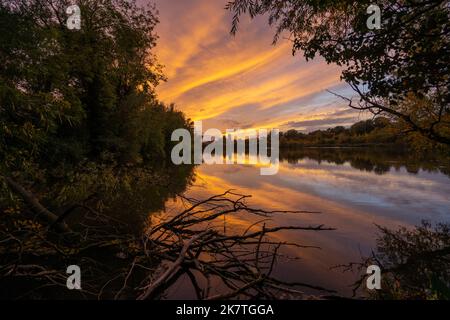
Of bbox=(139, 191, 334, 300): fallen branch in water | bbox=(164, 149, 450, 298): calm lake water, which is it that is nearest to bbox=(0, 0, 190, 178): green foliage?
bbox=(164, 149, 450, 298): calm lake water

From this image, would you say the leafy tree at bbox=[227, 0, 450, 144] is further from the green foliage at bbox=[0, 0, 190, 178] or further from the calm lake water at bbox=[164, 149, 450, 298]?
the green foliage at bbox=[0, 0, 190, 178]

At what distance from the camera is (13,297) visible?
430cm

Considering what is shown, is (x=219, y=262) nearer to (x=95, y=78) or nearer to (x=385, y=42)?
(x=385, y=42)

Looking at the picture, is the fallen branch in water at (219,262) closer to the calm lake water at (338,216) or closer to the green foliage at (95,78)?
the calm lake water at (338,216)

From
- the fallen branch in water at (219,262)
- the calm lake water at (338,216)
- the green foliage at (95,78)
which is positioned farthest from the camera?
the green foliage at (95,78)

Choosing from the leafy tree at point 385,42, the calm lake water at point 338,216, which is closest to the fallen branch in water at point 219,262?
the calm lake water at point 338,216

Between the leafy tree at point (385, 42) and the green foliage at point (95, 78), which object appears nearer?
the leafy tree at point (385, 42)

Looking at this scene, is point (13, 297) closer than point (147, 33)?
Yes

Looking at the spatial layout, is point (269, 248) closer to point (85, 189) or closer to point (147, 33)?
point (85, 189)

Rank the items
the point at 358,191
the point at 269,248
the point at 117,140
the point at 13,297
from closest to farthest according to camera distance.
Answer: the point at 13,297, the point at 269,248, the point at 358,191, the point at 117,140

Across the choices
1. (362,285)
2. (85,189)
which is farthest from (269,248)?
(85,189)


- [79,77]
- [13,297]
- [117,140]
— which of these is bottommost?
[13,297]
